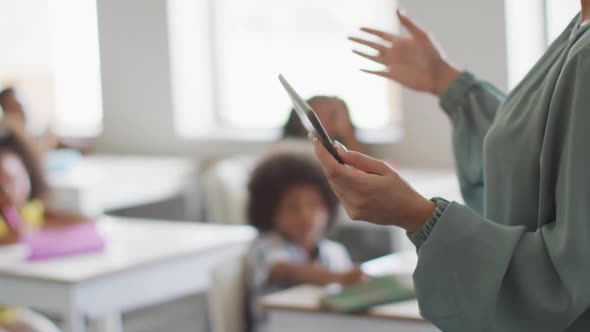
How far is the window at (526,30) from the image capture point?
12.0ft

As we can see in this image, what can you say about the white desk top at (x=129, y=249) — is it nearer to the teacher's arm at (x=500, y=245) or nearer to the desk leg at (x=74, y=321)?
the desk leg at (x=74, y=321)

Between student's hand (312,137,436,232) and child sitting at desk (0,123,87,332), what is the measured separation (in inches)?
88.4

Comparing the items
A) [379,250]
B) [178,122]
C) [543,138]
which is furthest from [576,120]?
[178,122]

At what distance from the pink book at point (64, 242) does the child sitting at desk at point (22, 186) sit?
22cm

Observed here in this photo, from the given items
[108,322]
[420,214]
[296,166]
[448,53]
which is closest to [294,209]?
[296,166]

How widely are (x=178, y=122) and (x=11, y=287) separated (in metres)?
2.52

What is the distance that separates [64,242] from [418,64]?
1590mm

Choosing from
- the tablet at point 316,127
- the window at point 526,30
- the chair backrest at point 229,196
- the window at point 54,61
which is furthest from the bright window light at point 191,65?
the tablet at point 316,127

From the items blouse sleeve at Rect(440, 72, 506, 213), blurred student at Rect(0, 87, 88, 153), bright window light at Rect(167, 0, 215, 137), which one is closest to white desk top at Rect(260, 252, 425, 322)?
blouse sleeve at Rect(440, 72, 506, 213)

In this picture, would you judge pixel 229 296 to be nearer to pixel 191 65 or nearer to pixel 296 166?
pixel 296 166

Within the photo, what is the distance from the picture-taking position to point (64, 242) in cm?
287

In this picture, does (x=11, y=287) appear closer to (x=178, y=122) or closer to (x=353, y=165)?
(x=353, y=165)

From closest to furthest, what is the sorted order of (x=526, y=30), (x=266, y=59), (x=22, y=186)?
(x=22, y=186), (x=526, y=30), (x=266, y=59)

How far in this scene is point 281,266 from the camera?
2707 mm
